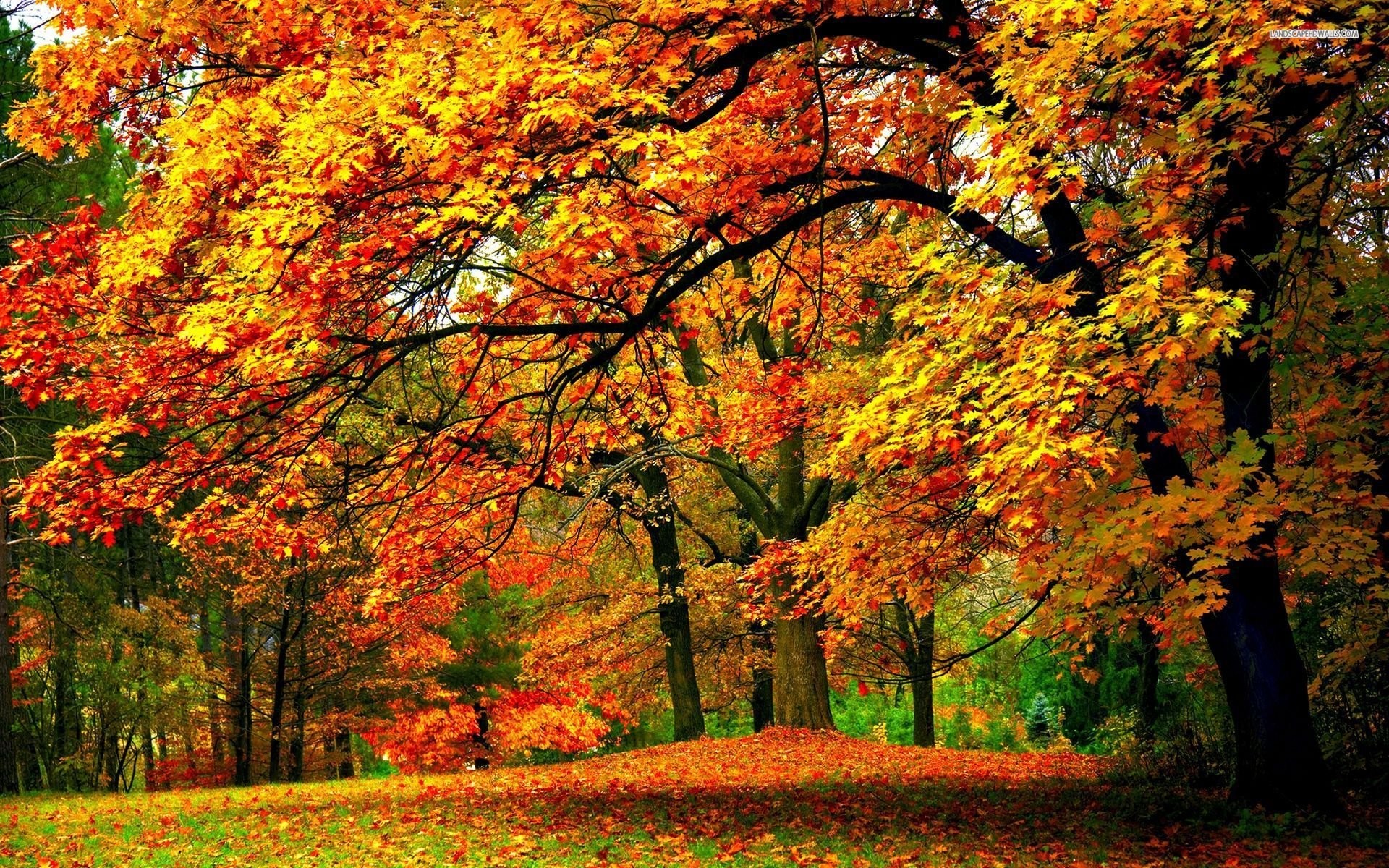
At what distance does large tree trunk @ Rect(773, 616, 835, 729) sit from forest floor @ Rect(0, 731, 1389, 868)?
2595mm

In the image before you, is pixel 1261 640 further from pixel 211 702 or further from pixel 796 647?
pixel 211 702

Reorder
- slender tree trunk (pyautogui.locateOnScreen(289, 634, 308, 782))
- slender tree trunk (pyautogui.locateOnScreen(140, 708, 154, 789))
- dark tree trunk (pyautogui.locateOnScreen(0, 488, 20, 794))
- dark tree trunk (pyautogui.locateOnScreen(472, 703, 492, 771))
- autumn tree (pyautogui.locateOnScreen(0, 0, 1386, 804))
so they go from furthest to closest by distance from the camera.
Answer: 1. dark tree trunk (pyautogui.locateOnScreen(472, 703, 492, 771))
2. slender tree trunk (pyautogui.locateOnScreen(289, 634, 308, 782))
3. slender tree trunk (pyautogui.locateOnScreen(140, 708, 154, 789))
4. dark tree trunk (pyautogui.locateOnScreen(0, 488, 20, 794))
5. autumn tree (pyautogui.locateOnScreen(0, 0, 1386, 804))

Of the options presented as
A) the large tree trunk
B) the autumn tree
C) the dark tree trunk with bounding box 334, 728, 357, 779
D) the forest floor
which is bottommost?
the dark tree trunk with bounding box 334, 728, 357, 779

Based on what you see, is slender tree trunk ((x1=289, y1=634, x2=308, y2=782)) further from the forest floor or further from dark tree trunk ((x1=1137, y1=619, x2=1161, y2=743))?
dark tree trunk ((x1=1137, y1=619, x2=1161, y2=743))

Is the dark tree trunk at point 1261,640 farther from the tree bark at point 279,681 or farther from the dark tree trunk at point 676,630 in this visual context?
the tree bark at point 279,681

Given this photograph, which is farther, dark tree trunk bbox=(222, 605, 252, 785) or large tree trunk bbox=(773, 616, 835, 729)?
dark tree trunk bbox=(222, 605, 252, 785)

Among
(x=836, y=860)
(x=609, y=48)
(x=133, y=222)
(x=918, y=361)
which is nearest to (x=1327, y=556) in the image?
(x=918, y=361)

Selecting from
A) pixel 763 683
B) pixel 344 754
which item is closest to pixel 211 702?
pixel 344 754

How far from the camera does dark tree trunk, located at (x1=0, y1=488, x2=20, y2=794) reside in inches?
524

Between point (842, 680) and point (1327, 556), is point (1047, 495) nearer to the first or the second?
point (1327, 556)

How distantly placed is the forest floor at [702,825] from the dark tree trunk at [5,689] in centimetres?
164

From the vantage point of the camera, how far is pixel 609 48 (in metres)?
5.67

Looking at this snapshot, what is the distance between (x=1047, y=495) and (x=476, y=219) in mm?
3841

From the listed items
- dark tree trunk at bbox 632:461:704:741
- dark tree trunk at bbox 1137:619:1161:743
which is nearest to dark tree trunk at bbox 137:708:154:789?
dark tree trunk at bbox 632:461:704:741
